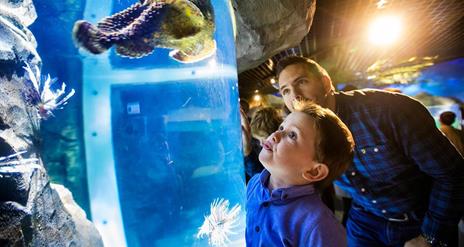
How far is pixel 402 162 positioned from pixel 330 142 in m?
0.80

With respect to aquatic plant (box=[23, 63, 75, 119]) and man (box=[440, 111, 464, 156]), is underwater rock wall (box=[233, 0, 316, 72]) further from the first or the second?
man (box=[440, 111, 464, 156])

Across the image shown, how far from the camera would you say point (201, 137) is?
1.13 metres

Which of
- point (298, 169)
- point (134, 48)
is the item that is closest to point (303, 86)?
point (298, 169)

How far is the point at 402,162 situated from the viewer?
1835 millimetres

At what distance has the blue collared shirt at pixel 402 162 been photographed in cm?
166

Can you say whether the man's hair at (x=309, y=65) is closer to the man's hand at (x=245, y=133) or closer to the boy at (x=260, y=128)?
the man's hand at (x=245, y=133)

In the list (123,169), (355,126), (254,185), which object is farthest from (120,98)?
(355,126)

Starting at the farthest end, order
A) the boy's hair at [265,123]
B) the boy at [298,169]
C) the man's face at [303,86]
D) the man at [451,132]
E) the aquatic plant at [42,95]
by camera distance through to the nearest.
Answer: the man at [451,132]
the boy's hair at [265,123]
the man's face at [303,86]
the boy at [298,169]
the aquatic plant at [42,95]

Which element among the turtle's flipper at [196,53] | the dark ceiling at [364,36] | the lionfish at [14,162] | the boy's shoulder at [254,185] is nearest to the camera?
the lionfish at [14,162]

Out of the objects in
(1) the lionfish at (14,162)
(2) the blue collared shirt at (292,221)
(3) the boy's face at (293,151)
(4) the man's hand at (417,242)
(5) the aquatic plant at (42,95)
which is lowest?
(4) the man's hand at (417,242)

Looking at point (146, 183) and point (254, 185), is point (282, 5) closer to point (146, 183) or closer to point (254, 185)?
point (254, 185)

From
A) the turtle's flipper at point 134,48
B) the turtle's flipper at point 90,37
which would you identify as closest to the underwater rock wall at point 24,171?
the turtle's flipper at point 90,37

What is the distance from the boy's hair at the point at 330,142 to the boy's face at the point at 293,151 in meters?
0.03

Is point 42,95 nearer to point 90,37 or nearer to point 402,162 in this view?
point 90,37
